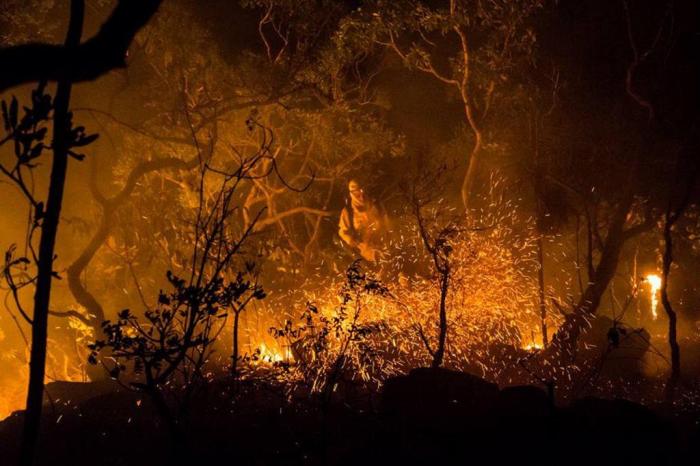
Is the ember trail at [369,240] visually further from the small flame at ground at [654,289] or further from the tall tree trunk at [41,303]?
the small flame at ground at [654,289]

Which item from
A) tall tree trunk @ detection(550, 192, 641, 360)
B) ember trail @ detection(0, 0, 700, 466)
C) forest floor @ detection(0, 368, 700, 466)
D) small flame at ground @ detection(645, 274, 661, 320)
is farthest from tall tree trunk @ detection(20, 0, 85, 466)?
small flame at ground @ detection(645, 274, 661, 320)

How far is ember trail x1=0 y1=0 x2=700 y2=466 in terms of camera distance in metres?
6.82

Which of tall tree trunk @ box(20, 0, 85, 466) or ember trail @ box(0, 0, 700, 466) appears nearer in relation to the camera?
tall tree trunk @ box(20, 0, 85, 466)

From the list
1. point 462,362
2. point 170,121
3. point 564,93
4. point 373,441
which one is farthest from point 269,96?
point 373,441

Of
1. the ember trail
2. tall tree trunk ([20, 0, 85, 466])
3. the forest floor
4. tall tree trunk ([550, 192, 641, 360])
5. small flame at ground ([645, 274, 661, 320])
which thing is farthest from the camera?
small flame at ground ([645, 274, 661, 320])

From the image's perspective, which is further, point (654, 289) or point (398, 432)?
point (654, 289)

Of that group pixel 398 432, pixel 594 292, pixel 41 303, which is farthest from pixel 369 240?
pixel 41 303

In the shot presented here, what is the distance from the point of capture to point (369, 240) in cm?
1578

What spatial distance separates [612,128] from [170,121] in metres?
10.7

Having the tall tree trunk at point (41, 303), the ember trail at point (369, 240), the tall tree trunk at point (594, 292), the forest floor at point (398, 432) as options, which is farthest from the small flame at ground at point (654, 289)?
the tall tree trunk at point (41, 303)

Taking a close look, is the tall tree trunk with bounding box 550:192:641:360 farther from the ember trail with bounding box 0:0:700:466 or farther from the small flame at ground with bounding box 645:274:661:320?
the small flame at ground with bounding box 645:274:661:320

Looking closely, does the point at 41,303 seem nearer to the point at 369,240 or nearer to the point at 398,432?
the point at 398,432

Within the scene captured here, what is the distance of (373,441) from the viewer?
21.7 feet

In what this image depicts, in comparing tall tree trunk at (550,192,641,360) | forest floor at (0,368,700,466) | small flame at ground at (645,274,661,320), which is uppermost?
small flame at ground at (645,274,661,320)
